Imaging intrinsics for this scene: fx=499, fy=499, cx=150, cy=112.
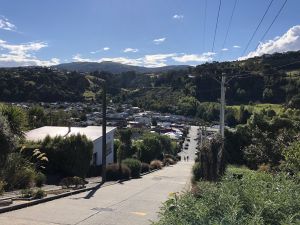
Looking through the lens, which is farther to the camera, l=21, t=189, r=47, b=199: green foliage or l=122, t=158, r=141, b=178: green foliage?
l=122, t=158, r=141, b=178: green foliage

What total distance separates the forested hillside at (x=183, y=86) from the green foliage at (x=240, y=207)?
73.3m

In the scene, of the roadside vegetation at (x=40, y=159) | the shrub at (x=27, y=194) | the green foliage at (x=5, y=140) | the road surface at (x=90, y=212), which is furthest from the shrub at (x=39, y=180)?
the green foliage at (x=5, y=140)

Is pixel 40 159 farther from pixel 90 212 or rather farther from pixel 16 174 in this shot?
pixel 90 212

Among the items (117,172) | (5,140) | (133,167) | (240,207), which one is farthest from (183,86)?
(240,207)

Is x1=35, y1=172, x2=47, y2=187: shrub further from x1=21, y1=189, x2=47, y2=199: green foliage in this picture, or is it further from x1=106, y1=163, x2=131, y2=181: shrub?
x1=106, y1=163, x2=131, y2=181: shrub

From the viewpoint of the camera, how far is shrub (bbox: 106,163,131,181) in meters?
33.5

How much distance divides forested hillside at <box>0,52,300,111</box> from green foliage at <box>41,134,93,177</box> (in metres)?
51.5

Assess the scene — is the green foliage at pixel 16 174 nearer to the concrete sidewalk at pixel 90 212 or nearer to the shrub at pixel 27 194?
the shrub at pixel 27 194

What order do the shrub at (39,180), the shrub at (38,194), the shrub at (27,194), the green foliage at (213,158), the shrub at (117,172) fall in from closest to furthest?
the shrub at (27,194) < the shrub at (38,194) < the shrub at (39,180) < the green foliage at (213,158) < the shrub at (117,172)

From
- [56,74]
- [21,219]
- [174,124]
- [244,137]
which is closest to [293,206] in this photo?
[21,219]

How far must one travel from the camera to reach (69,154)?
1109 inches

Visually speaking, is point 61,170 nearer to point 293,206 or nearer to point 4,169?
point 4,169

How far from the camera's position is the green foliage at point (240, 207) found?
541 cm

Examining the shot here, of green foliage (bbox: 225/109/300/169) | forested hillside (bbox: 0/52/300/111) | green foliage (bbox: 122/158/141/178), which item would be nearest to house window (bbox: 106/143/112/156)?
green foliage (bbox: 122/158/141/178)
